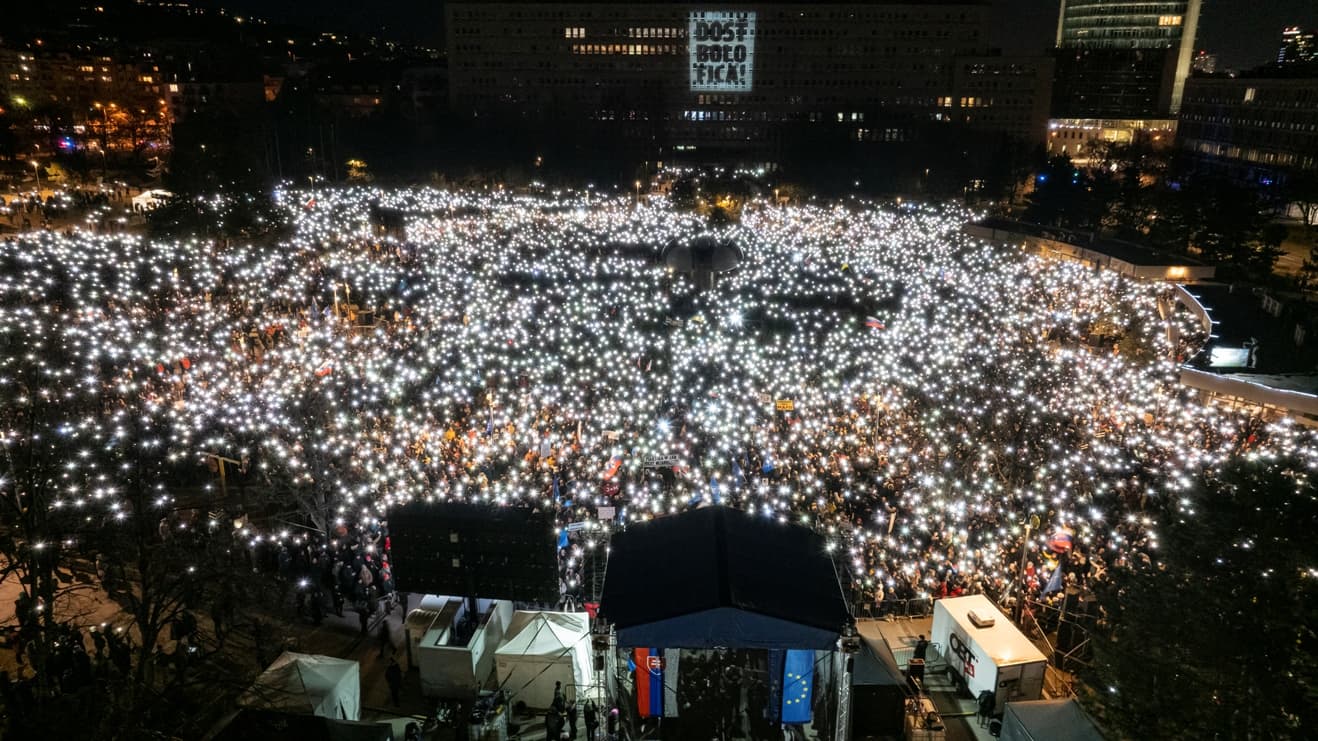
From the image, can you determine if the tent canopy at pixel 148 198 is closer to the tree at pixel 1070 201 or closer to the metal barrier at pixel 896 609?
the metal barrier at pixel 896 609

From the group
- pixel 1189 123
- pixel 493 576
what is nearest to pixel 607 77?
pixel 1189 123

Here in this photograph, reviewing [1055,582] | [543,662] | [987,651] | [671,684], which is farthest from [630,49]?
[671,684]

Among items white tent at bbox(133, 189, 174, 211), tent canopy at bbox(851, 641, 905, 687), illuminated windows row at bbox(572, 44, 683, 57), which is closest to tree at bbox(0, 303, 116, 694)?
tent canopy at bbox(851, 641, 905, 687)

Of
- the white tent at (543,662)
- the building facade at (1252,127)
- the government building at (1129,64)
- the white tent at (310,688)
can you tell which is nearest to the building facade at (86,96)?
the white tent at (310,688)

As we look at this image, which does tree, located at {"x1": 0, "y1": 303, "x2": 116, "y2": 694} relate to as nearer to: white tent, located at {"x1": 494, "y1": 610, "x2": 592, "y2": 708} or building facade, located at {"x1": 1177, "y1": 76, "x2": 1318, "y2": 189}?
white tent, located at {"x1": 494, "y1": 610, "x2": 592, "y2": 708}

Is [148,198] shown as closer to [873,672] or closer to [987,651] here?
[873,672]

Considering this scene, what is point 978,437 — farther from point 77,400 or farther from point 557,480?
point 77,400
